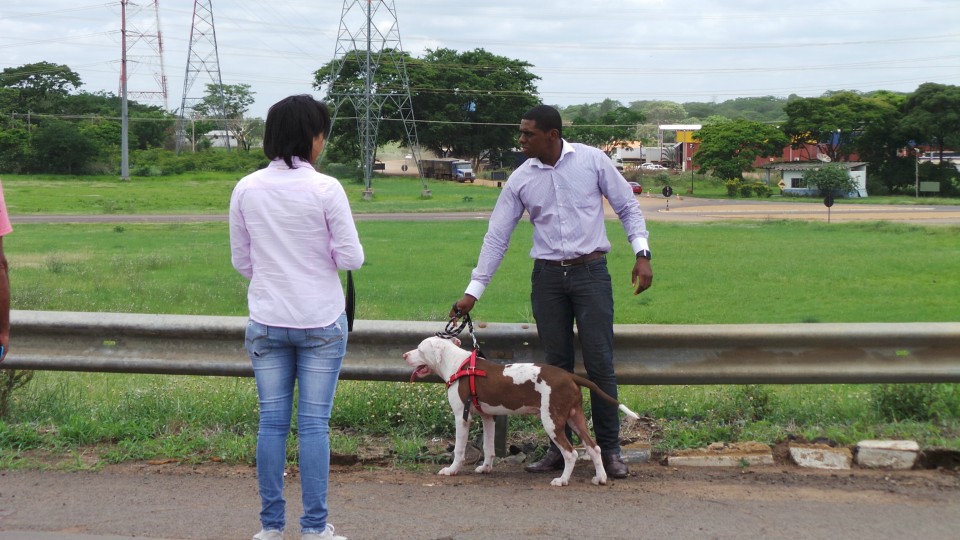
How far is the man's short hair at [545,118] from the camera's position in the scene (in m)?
5.37

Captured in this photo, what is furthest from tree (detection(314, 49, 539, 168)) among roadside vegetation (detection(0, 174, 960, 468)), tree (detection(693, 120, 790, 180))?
roadside vegetation (detection(0, 174, 960, 468))

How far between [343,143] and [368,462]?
7539cm

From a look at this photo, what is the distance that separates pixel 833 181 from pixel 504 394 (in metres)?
68.6

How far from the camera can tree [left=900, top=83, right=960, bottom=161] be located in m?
69.8

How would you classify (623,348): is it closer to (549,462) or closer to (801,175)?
(549,462)

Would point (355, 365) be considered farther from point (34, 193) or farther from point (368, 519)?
point (34, 193)

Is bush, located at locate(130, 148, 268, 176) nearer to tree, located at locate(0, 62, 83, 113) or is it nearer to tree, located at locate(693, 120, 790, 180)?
tree, located at locate(0, 62, 83, 113)

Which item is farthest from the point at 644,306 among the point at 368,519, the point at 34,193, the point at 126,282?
the point at 34,193

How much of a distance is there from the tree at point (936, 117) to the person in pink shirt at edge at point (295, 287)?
73836mm

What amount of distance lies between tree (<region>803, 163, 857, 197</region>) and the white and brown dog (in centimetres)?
6781

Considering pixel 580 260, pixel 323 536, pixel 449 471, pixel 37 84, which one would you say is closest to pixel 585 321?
pixel 580 260

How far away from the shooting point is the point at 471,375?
5.26 meters

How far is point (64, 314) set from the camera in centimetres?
619

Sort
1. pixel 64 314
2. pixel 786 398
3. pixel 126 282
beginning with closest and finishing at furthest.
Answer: pixel 64 314, pixel 786 398, pixel 126 282
